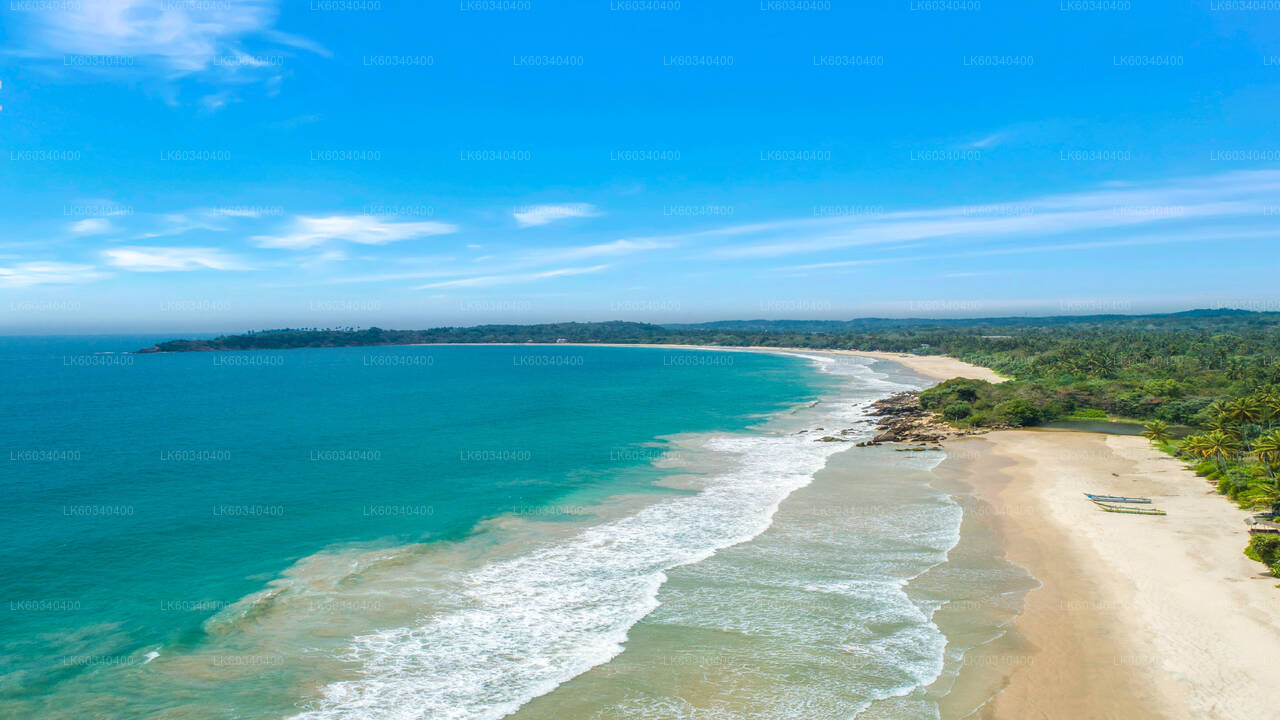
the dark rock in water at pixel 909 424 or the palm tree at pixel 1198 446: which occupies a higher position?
the palm tree at pixel 1198 446

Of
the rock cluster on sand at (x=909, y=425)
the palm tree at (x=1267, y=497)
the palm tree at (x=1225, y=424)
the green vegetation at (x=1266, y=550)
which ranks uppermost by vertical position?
the palm tree at (x=1225, y=424)

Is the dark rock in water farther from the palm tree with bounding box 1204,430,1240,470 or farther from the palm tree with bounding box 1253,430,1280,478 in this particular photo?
the palm tree with bounding box 1253,430,1280,478

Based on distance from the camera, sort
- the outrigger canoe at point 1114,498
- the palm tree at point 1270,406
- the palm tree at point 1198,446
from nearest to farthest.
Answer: the outrigger canoe at point 1114,498
the palm tree at point 1198,446
the palm tree at point 1270,406

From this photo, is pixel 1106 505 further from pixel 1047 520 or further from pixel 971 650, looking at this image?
pixel 971 650

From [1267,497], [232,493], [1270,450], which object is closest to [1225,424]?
[1270,450]

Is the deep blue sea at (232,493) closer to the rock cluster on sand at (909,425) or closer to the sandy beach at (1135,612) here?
the rock cluster on sand at (909,425)

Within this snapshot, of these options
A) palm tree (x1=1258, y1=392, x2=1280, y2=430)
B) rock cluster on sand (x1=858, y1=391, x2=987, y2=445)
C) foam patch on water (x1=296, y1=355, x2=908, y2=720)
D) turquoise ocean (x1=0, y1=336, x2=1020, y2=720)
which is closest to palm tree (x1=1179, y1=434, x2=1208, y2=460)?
palm tree (x1=1258, y1=392, x2=1280, y2=430)

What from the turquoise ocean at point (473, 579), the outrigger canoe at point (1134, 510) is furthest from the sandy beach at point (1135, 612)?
the turquoise ocean at point (473, 579)
